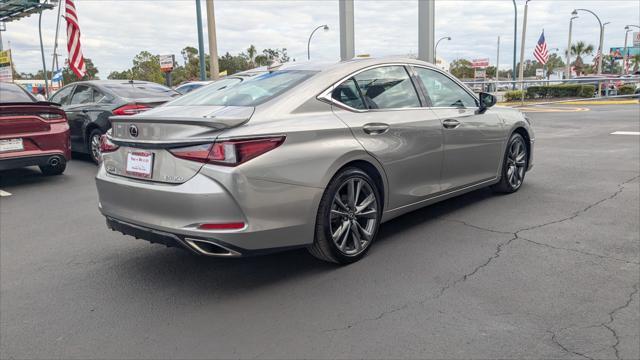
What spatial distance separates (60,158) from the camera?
25.5 ft

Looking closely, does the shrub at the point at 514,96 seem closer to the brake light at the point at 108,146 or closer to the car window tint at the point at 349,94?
the car window tint at the point at 349,94

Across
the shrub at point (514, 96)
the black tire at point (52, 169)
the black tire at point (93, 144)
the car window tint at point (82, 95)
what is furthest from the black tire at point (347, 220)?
the shrub at point (514, 96)

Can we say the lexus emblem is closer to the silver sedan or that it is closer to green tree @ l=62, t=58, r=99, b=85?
the silver sedan

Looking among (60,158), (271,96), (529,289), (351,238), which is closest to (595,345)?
(529,289)

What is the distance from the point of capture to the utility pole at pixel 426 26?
1280 cm

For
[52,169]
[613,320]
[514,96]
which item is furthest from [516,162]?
[514,96]

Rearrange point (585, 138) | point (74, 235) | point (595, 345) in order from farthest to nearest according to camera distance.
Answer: point (585, 138)
point (74, 235)
point (595, 345)

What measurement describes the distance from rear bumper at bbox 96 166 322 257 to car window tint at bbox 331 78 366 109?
839 mm

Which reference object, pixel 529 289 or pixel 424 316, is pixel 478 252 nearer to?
pixel 529 289

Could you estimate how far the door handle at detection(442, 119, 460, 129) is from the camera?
488 centimetres

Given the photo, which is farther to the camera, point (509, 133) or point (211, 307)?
point (509, 133)

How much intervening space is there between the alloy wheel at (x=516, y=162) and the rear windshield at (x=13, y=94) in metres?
6.55

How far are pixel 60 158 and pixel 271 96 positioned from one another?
523 cm

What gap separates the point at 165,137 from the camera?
345cm
